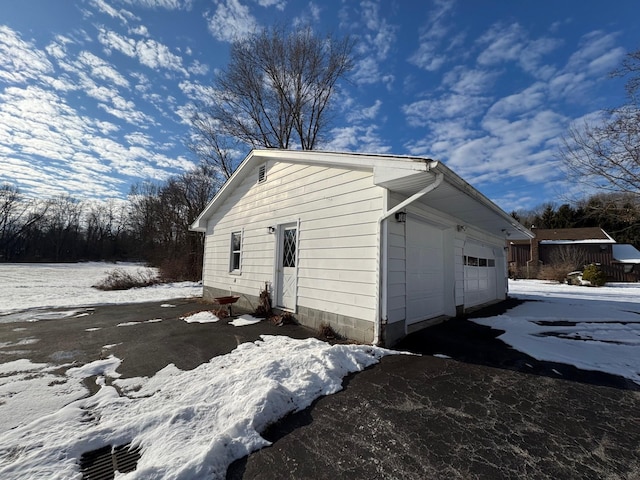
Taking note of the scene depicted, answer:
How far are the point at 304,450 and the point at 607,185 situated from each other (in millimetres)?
13675

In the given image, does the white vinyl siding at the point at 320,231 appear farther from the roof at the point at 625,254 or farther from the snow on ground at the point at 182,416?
the roof at the point at 625,254

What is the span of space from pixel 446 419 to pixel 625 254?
3228cm

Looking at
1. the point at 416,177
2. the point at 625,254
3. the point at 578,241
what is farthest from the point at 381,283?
the point at 625,254

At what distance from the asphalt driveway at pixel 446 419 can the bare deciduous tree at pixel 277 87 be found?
45.5 feet

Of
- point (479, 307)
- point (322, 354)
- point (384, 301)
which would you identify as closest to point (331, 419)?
point (322, 354)

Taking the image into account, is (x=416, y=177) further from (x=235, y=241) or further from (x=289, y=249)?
(x=235, y=241)

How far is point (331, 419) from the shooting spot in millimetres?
2453

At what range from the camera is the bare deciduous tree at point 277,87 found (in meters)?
14.0

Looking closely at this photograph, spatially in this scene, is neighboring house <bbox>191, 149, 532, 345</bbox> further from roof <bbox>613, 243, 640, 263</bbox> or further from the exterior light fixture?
roof <bbox>613, 243, 640, 263</bbox>

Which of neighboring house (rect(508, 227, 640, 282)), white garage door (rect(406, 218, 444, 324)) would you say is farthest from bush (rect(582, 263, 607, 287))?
white garage door (rect(406, 218, 444, 324))

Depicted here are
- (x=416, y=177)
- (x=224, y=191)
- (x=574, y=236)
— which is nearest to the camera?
(x=416, y=177)

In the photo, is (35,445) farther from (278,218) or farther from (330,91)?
(330,91)

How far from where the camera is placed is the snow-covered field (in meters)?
1.88

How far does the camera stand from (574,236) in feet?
80.6
